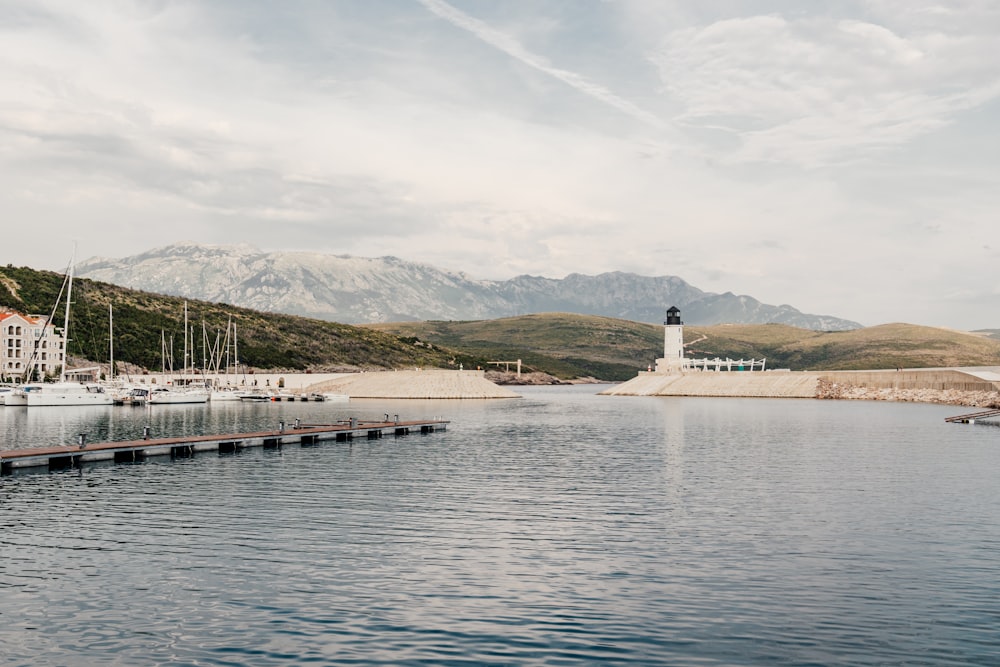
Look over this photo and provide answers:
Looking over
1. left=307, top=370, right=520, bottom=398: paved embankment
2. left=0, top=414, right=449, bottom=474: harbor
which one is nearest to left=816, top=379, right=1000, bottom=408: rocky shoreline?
left=307, top=370, right=520, bottom=398: paved embankment

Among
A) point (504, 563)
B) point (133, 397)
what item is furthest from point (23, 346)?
point (504, 563)

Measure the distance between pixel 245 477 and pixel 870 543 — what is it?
3404 cm

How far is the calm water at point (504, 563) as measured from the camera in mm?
20219

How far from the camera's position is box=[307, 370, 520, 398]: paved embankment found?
180 metres

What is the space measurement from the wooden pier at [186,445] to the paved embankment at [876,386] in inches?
3927

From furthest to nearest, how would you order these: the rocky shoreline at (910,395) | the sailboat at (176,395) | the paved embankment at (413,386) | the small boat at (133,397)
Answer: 1. the paved embankment at (413,386)
2. the rocky shoreline at (910,395)
3. the sailboat at (176,395)
4. the small boat at (133,397)

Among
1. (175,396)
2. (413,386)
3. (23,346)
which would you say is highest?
(23,346)

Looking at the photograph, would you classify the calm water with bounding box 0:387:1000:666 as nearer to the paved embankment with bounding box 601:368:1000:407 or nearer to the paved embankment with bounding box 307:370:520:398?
the paved embankment with bounding box 601:368:1000:407

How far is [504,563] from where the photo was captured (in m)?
28.1

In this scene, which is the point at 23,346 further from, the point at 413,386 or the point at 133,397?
the point at 413,386

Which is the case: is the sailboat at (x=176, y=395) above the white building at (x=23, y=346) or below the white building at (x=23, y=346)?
below

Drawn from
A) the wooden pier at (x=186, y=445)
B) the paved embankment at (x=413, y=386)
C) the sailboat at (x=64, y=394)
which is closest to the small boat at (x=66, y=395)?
the sailboat at (x=64, y=394)

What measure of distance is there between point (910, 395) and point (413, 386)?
3867 inches

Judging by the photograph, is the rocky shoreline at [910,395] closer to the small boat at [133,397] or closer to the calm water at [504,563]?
the calm water at [504,563]
